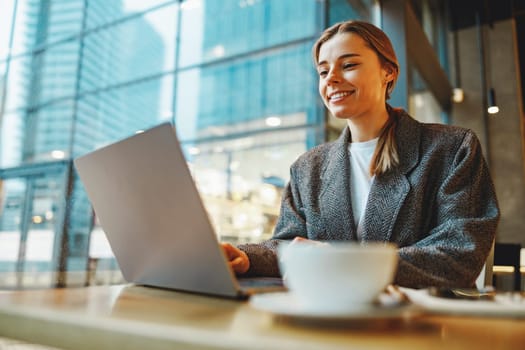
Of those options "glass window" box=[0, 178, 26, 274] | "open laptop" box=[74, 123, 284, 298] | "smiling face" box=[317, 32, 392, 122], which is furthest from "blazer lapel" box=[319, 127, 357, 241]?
"glass window" box=[0, 178, 26, 274]

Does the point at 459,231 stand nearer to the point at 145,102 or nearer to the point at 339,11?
the point at 339,11

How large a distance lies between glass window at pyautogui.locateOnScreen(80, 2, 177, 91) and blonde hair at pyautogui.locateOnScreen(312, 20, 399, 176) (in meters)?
3.12

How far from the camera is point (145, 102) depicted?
4445 mm

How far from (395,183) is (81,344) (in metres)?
0.85

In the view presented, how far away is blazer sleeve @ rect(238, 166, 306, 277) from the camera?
0.87 metres

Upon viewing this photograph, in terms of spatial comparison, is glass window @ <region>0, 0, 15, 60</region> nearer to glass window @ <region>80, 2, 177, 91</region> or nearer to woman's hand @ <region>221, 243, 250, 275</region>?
glass window @ <region>80, 2, 177, 91</region>

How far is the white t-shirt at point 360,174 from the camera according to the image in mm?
1162

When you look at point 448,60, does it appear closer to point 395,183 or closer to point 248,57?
point 248,57

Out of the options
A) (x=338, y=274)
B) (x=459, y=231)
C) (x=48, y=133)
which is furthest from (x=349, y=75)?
(x=48, y=133)

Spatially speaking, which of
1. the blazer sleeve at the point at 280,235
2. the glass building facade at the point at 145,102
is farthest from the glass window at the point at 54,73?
the blazer sleeve at the point at 280,235

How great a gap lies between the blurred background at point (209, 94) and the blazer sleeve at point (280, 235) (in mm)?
1403

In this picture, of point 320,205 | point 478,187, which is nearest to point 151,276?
point 320,205

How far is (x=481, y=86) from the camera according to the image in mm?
5676

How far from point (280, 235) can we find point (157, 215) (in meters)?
0.61
